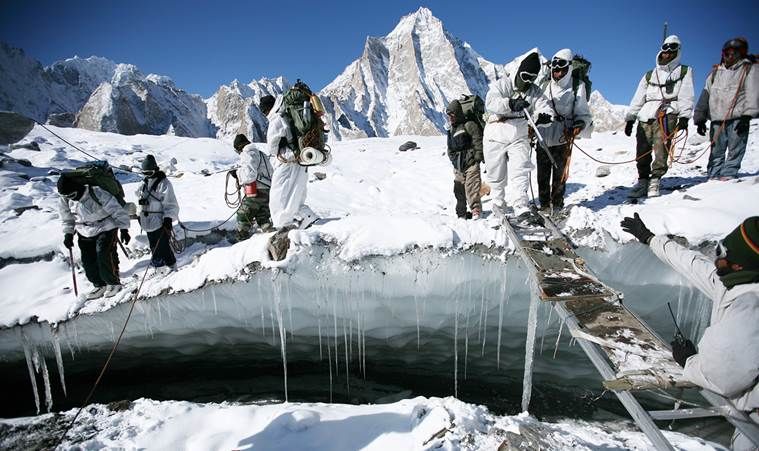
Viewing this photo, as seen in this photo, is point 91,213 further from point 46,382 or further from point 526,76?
point 526,76

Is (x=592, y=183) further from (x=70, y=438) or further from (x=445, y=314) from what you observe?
(x=70, y=438)

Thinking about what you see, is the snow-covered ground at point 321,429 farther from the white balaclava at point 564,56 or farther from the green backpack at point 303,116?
the white balaclava at point 564,56

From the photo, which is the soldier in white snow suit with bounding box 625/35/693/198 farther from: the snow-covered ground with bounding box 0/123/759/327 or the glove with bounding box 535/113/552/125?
the glove with bounding box 535/113/552/125

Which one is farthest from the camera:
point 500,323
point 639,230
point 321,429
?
point 500,323

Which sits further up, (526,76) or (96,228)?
(526,76)

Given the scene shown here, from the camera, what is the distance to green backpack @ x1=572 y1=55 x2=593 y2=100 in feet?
14.6

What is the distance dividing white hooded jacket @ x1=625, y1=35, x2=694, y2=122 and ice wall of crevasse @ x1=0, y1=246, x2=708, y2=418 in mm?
2018

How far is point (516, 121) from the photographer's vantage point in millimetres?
4141

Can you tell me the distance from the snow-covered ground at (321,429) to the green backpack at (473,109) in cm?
368

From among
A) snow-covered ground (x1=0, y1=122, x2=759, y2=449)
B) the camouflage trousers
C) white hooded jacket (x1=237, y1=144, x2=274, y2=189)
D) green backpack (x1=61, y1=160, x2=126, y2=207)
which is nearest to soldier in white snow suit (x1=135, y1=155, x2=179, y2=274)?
green backpack (x1=61, y1=160, x2=126, y2=207)

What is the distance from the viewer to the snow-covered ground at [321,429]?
233 cm

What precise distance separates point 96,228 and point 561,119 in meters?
5.81

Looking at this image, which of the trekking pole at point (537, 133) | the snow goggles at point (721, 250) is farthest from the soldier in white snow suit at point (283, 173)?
the snow goggles at point (721, 250)

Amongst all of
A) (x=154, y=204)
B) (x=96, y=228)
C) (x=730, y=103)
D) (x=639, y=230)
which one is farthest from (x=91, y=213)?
(x=730, y=103)
